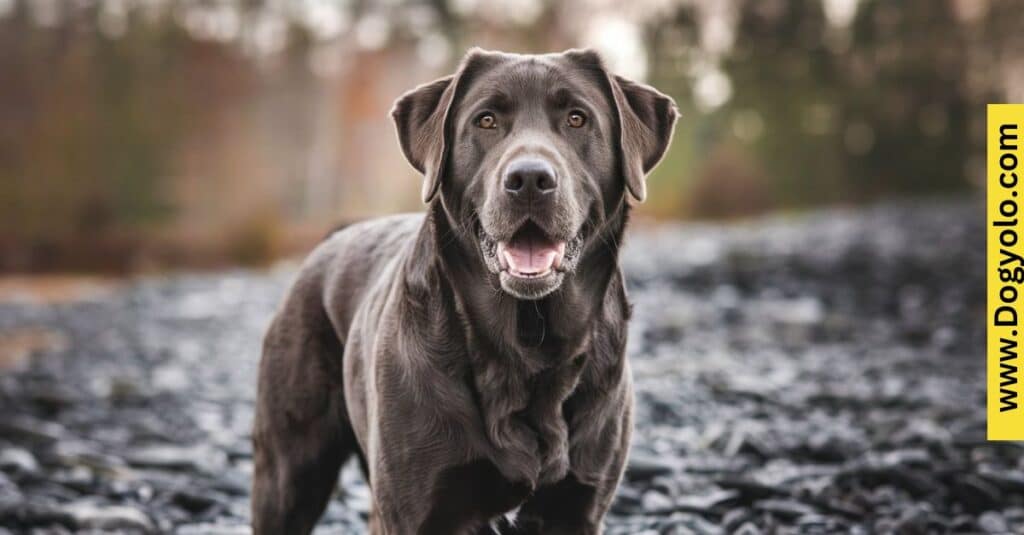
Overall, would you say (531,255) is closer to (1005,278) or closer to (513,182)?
(513,182)

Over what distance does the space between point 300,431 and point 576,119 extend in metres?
1.72

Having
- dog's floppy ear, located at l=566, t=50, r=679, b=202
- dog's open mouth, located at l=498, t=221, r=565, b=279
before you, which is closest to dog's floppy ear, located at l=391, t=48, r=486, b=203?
dog's open mouth, located at l=498, t=221, r=565, b=279

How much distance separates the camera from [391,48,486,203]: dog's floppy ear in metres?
3.77

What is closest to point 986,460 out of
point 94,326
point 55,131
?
point 94,326

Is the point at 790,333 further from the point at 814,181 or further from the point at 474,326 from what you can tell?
the point at 814,181

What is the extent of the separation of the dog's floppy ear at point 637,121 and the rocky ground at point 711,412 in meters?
2.09

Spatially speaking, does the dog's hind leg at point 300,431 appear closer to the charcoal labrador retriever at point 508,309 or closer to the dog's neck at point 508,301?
the charcoal labrador retriever at point 508,309

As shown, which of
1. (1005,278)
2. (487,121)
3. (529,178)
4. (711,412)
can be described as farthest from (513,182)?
(711,412)

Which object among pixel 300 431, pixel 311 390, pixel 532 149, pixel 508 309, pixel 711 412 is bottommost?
pixel 711 412

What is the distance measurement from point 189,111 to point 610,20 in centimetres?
1368

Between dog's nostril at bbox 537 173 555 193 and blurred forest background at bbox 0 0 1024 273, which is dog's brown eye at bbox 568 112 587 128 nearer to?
dog's nostril at bbox 537 173 555 193

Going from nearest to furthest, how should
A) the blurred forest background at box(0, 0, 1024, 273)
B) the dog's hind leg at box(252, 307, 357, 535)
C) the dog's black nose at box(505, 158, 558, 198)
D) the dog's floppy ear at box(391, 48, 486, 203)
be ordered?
the dog's black nose at box(505, 158, 558, 198)
the dog's floppy ear at box(391, 48, 486, 203)
the dog's hind leg at box(252, 307, 357, 535)
the blurred forest background at box(0, 0, 1024, 273)

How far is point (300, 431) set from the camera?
4355mm

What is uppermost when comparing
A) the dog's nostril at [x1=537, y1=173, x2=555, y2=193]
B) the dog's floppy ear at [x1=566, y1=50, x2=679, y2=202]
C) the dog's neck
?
the dog's floppy ear at [x1=566, y1=50, x2=679, y2=202]
